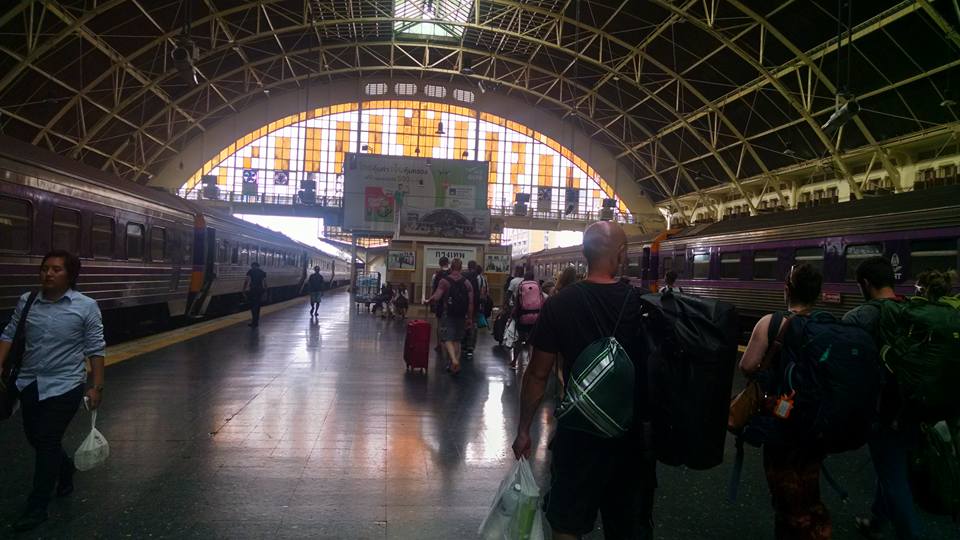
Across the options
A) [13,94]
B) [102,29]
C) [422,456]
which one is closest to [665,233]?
[422,456]

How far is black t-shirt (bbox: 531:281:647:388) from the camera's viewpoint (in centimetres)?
265

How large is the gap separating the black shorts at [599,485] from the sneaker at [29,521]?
2980 millimetres

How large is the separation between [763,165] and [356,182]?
20.4m

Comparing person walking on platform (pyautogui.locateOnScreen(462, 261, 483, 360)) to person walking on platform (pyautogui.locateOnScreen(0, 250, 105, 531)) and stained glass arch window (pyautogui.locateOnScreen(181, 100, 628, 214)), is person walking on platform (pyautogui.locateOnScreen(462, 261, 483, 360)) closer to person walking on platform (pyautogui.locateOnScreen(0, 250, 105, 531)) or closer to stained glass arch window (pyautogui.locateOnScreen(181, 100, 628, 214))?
person walking on platform (pyautogui.locateOnScreen(0, 250, 105, 531))

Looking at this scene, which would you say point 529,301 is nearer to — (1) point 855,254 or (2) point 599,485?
(2) point 599,485

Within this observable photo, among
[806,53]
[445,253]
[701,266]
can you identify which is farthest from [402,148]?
[701,266]

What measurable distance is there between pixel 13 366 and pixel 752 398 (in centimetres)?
419

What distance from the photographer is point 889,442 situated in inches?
143

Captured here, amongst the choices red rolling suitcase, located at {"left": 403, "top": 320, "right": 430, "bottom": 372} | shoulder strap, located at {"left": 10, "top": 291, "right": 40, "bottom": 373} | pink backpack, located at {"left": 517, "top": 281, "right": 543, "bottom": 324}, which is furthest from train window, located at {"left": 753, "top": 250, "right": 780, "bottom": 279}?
shoulder strap, located at {"left": 10, "top": 291, "right": 40, "bottom": 373}

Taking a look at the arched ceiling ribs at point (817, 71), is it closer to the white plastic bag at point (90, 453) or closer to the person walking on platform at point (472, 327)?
the person walking on platform at point (472, 327)

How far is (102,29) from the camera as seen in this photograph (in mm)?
27672

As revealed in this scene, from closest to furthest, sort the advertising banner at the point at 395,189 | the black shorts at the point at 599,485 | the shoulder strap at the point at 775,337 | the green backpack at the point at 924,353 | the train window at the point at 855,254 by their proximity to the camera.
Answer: the black shorts at the point at 599,485 → the shoulder strap at the point at 775,337 → the green backpack at the point at 924,353 → the train window at the point at 855,254 → the advertising banner at the point at 395,189

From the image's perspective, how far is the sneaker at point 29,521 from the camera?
349 centimetres

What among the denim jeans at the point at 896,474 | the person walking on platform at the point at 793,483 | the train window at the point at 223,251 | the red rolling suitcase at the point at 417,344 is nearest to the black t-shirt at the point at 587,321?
the person walking on platform at the point at 793,483
